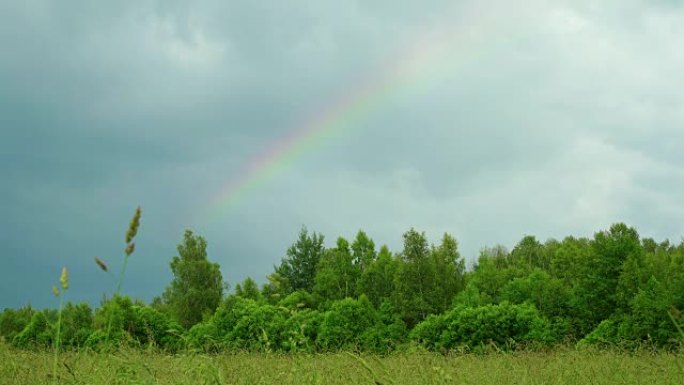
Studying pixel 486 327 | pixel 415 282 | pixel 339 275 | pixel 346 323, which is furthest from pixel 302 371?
pixel 339 275

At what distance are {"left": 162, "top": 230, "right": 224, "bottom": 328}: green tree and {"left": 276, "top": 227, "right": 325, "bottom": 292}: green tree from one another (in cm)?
1201

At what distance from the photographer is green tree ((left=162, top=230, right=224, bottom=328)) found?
117ft

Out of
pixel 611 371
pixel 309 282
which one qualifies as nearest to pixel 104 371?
pixel 611 371

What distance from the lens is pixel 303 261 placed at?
2003 inches

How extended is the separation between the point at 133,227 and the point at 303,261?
161 ft

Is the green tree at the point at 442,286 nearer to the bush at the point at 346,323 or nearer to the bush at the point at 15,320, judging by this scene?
the bush at the point at 346,323

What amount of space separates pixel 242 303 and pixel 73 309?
30.3 ft

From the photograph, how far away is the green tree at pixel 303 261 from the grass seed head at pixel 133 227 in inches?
1895

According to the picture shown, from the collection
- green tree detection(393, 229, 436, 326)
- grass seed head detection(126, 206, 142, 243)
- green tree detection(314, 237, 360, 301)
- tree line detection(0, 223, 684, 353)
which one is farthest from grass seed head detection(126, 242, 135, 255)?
green tree detection(314, 237, 360, 301)

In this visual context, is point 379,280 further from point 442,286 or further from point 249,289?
point 249,289

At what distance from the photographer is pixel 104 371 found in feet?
18.5

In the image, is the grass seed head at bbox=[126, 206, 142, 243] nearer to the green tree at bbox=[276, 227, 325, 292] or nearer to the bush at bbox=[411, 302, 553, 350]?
the bush at bbox=[411, 302, 553, 350]

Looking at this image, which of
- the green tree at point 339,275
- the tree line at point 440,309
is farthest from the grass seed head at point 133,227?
the green tree at point 339,275

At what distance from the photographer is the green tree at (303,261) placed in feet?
165
